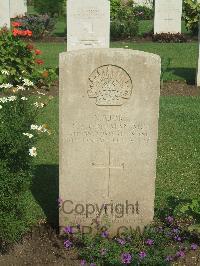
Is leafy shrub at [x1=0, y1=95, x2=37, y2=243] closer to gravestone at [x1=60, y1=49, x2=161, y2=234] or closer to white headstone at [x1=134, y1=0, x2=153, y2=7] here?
gravestone at [x1=60, y1=49, x2=161, y2=234]

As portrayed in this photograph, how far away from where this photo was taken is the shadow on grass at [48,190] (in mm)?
4512

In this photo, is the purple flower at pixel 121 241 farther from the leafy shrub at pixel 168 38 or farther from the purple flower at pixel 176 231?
the leafy shrub at pixel 168 38

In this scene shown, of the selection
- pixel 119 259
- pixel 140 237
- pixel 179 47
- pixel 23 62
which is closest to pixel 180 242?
pixel 140 237

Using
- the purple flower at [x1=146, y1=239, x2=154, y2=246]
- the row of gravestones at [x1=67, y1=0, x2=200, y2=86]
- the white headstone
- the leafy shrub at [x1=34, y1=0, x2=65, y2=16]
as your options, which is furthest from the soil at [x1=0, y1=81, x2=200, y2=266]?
the white headstone

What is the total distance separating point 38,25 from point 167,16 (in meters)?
4.70

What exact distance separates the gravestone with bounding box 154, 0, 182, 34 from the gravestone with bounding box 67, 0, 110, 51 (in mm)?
7638

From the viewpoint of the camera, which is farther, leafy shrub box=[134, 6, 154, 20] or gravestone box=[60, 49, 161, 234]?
leafy shrub box=[134, 6, 154, 20]

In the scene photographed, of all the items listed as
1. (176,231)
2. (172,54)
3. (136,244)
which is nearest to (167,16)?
(172,54)

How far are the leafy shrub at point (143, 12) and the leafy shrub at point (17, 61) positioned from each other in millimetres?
17305

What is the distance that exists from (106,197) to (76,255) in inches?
20.1

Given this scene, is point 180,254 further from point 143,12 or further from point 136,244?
point 143,12

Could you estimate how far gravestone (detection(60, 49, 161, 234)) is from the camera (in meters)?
3.73

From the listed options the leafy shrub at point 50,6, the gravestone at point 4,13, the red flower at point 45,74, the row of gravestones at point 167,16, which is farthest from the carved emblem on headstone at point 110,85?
the leafy shrub at point 50,6

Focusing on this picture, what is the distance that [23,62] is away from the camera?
30.9 ft
